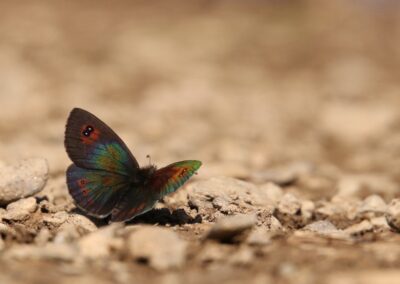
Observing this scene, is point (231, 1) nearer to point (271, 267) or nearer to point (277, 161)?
point (277, 161)

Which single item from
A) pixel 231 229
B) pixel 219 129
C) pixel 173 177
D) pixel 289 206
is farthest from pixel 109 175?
pixel 219 129

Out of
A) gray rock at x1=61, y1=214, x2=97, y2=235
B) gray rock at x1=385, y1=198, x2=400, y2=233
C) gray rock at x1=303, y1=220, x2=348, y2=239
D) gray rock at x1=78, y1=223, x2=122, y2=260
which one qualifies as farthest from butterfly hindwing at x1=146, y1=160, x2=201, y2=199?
gray rock at x1=385, y1=198, x2=400, y2=233

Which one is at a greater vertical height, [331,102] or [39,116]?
[331,102]

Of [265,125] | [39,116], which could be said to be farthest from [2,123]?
[265,125]

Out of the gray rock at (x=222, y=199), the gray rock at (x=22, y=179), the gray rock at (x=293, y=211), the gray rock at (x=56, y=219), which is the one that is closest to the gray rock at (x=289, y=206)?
the gray rock at (x=293, y=211)

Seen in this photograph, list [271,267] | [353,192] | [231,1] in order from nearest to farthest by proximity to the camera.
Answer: [271,267], [353,192], [231,1]

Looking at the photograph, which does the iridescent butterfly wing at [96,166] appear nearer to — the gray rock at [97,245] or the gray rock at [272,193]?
the gray rock at [97,245]

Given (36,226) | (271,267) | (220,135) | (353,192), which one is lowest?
(271,267)

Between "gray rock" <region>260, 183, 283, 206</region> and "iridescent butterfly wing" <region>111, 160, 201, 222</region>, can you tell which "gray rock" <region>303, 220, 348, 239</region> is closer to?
"gray rock" <region>260, 183, 283, 206</region>
